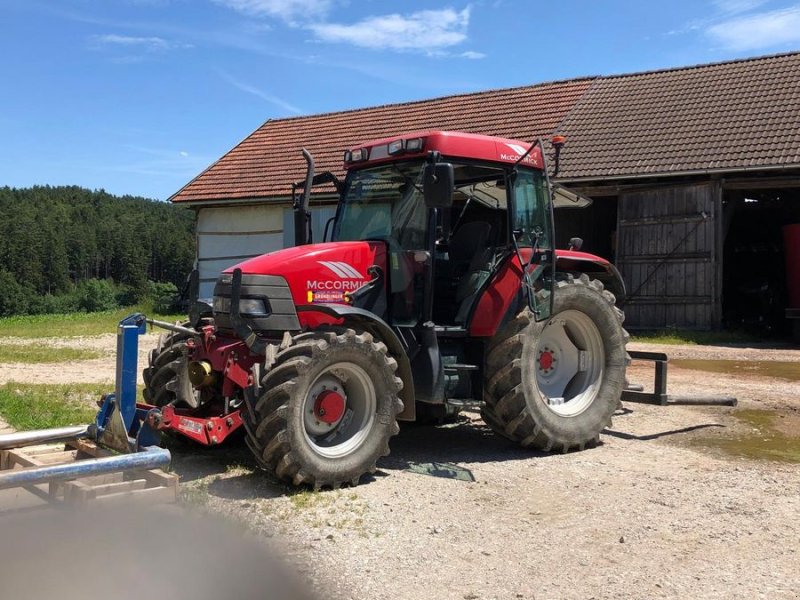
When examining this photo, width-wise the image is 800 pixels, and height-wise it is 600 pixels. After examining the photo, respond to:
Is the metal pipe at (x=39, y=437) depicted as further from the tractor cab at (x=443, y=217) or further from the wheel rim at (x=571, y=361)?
the wheel rim at (x=571, y=361)

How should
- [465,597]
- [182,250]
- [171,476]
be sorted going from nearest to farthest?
[465,597] → [171,476] → [182,250]

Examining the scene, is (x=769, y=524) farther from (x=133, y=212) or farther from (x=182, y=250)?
(x=133, y=212)

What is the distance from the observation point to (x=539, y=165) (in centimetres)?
654

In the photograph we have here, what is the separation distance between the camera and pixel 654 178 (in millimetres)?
16375

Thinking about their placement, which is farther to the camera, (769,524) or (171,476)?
(769,524)

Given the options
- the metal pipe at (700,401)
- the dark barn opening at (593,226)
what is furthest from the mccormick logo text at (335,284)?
the dark barn opening at (593,226)

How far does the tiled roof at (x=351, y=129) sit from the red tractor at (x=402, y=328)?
12.5 meters

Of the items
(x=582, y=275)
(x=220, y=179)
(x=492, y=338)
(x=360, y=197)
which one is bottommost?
(x=492, y=338)

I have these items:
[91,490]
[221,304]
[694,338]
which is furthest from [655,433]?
[694,338]

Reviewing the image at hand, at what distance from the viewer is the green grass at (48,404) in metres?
7.12

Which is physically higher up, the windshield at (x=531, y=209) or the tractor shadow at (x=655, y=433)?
the windshield at (x=531, y=209)

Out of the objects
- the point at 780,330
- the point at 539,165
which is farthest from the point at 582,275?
the point at 780,330

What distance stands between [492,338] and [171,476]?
9.55ft

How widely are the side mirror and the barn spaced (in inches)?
448
